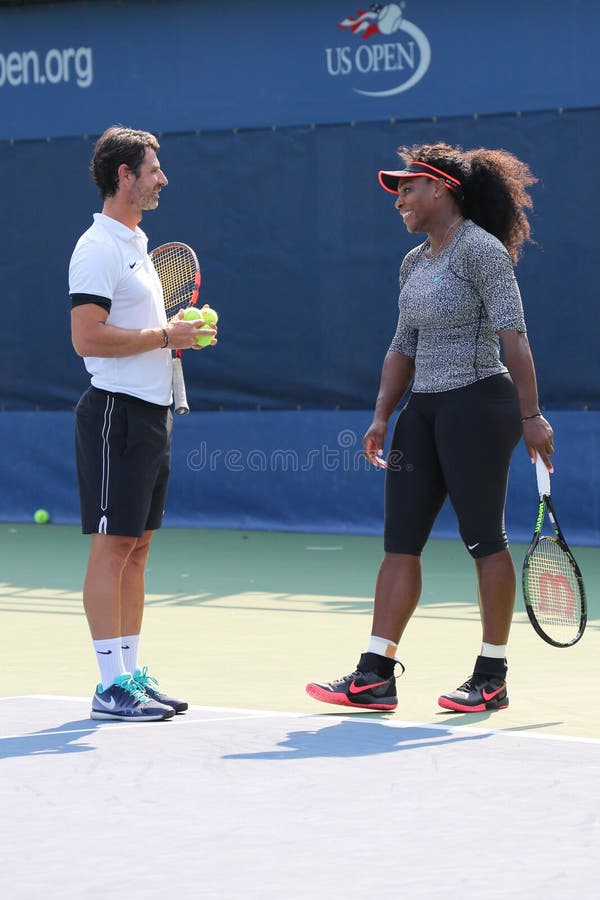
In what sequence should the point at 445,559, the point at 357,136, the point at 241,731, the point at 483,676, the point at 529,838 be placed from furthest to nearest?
the point at 357,136, the point at 445,559, the point at 483,676, the point at 241,731, the point at 529,838

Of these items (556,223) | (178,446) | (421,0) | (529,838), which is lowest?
(529,838)

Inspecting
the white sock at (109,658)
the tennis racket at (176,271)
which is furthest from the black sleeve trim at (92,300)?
the white sock at (109,658)

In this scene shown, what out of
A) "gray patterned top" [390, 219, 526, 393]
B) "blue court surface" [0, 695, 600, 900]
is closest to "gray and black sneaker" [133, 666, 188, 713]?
"blue court surface" [0, 695, 600, 900]

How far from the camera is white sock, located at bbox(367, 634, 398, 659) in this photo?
18.2ft

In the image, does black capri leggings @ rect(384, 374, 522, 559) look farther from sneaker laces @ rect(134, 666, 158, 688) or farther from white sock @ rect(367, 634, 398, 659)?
sneaker laces @ rect(134, 666, 158, 688)

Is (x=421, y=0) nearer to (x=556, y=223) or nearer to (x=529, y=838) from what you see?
(x=556, y=223)

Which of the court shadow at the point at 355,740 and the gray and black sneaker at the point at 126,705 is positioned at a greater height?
the gray and black sneaker at the point at 126,705

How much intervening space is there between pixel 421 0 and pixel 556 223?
1654 mm

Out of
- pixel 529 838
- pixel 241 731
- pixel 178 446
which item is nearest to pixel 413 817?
pixel 529 838

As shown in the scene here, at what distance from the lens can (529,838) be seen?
3.88 meters

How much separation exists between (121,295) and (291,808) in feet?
6.02

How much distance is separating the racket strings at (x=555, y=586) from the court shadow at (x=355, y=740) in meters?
0.55

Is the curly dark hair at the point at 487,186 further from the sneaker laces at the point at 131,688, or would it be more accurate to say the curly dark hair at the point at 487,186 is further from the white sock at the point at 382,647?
the sneaker laces at the point at 131,688

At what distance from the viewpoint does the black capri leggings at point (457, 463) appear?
546 cm
